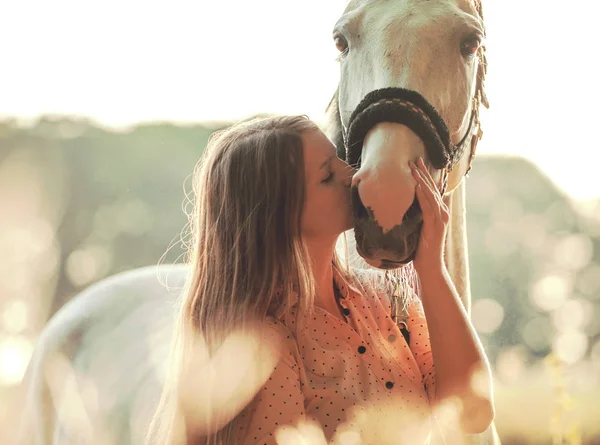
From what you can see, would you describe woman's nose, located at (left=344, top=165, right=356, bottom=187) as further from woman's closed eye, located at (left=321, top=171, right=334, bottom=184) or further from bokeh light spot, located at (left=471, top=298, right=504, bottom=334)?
bokeh light spot, located at (left=471, top=298, right=504, bottom=334)

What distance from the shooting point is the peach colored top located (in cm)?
76

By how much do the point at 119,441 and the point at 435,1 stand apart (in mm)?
1101

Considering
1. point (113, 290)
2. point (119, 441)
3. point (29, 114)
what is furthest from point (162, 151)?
point (119, 441)

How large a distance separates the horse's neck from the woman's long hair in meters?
0.51

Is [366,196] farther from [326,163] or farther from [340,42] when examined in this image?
[340,42]

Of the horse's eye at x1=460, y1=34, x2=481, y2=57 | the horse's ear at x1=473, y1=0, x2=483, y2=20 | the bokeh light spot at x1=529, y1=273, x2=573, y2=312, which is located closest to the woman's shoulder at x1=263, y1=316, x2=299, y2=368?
the horse's eye at x1=460, y1=34, x2=481, y2=57

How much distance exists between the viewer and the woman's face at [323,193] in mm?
869

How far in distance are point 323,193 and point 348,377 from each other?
0.25m

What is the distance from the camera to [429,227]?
81 cm

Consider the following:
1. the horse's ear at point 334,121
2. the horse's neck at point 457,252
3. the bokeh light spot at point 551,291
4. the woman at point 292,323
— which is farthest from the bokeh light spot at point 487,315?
the woman at point 292,323

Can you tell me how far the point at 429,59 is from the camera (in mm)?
992

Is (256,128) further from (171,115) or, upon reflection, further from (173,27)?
(171,115)

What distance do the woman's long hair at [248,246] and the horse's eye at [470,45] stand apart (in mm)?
331

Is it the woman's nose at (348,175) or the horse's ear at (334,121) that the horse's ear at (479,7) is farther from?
the woman's nose at (348,175)
